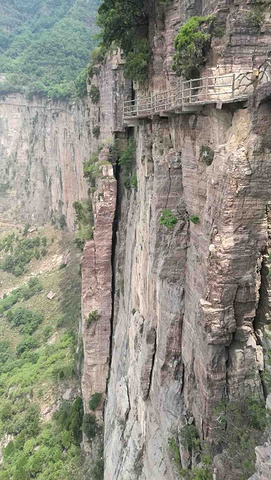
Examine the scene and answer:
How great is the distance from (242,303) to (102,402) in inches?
773

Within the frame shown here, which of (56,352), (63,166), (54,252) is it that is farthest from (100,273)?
(63,166)

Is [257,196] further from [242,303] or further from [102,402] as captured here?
[102,402]

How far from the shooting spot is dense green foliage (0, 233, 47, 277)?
56194 mm

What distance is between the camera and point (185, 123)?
50.1 feet

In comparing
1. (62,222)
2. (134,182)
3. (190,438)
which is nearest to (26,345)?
(62,222)

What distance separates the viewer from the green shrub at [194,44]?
42.7ft

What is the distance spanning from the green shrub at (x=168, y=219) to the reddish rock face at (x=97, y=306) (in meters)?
12.5

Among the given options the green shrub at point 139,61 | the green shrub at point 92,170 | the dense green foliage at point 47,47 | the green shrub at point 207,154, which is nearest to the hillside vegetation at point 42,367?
the green shrub at point 92,170

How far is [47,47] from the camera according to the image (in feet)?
268

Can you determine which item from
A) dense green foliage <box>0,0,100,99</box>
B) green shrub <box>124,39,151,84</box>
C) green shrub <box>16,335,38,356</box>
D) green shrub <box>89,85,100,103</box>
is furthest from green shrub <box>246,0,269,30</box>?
green shrub <box>16,335,38,356</box>

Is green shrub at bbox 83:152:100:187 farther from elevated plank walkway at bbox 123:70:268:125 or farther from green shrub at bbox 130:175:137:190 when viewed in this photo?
elevated plank walkway at bbox 123:70:268:125

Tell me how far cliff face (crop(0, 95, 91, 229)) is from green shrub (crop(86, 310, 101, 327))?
23104 millimetres

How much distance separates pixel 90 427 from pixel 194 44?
79.1 feet

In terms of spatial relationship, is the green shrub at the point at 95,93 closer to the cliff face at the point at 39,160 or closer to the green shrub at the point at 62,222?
the cliff face at the point at 39,160
